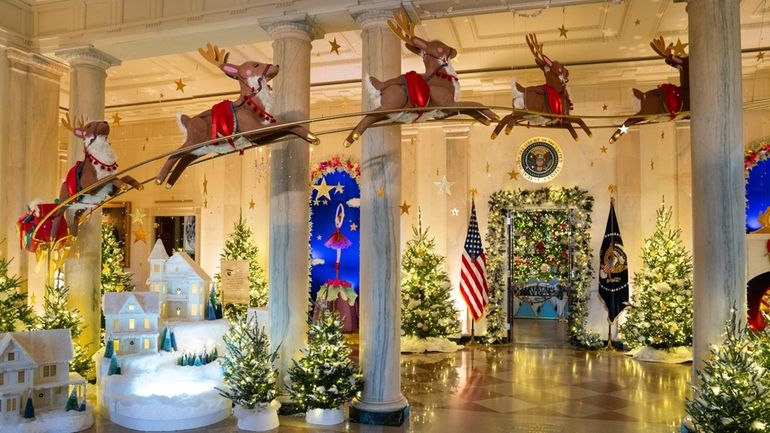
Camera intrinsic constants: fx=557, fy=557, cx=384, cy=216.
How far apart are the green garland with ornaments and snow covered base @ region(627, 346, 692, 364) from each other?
0.98m

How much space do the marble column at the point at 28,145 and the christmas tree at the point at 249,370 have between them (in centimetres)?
385

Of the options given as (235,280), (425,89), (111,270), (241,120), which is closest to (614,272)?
(425,89)

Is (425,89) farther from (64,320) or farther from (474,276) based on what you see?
(474,276)

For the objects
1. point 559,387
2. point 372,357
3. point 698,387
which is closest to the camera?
point 698,387

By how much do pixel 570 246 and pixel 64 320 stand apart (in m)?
9.13

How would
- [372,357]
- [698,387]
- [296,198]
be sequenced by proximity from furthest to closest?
[296,198]
[372,357]
[698,387]

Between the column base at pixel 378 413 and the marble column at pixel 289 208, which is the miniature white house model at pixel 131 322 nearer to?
the marble column at pixel 289 208

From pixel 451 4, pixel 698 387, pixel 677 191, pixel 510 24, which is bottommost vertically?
pixel 698 387

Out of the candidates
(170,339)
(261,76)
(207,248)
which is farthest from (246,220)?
(261,76)

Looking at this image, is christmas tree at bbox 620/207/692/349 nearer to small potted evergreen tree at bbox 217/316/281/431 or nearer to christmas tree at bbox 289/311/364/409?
christmas tree at bbox 289/311/364/409

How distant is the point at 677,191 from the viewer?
11023mm

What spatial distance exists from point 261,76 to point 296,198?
2151 millimetres

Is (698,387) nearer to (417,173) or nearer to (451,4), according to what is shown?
(451,4)

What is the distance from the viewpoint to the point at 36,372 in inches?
236
